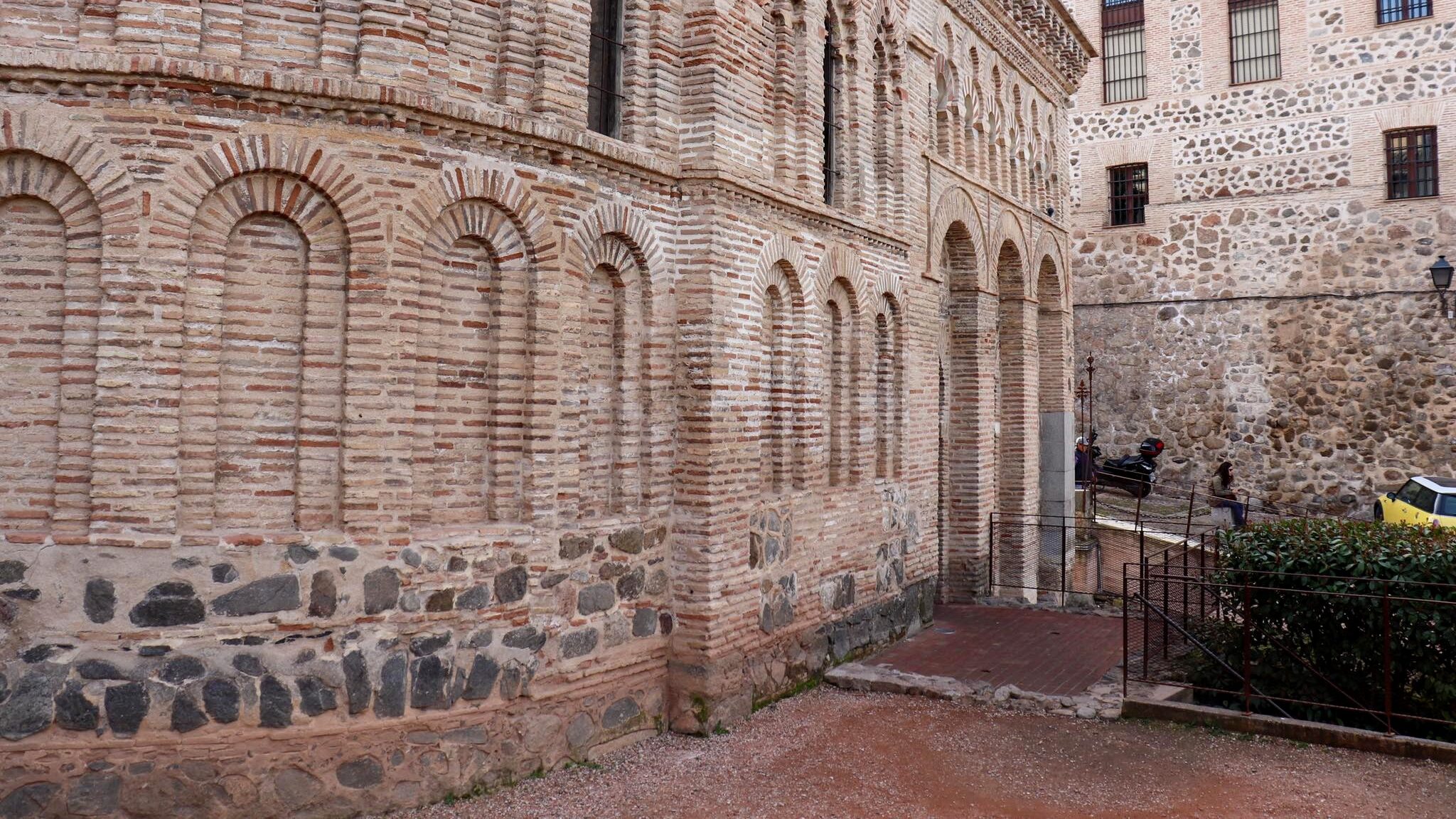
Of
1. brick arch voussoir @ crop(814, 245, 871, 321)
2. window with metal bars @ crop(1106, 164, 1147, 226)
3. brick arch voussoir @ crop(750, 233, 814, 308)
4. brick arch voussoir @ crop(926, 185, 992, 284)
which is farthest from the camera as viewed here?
window with metal bars @ crop(1106, 164, 1147, 226)

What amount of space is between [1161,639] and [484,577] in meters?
6.29

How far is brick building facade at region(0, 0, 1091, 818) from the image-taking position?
490 centimetres

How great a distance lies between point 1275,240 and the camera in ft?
60.0

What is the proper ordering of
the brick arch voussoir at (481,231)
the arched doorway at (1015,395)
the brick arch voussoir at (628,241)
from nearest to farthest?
the brick arch voussoir at (481,231), the brick arch voussoir at (628,241), the arched doorway at (1015,395)

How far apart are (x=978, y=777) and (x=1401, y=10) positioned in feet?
60.6

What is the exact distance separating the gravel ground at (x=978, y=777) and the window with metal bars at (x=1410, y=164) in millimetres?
15177

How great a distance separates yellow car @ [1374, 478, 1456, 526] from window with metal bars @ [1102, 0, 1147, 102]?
31.2 feet

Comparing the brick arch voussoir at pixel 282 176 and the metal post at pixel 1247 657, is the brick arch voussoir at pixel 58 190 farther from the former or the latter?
the metal post at pixel 1247 657

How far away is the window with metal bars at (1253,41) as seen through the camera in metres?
18.5

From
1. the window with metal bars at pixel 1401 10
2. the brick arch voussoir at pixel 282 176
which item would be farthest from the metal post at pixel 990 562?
the window with metal bars at pixel 1401 10

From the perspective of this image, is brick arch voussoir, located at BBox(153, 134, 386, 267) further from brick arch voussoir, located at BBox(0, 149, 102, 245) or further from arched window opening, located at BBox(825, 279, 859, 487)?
arched window opening, located at BBox(825, 279, 859, 487)

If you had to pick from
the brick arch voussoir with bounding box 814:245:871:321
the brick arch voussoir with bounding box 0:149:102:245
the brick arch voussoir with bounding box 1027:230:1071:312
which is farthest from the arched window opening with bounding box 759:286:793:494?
the brick arch voussoir with bounding box 1027:230:1071:312

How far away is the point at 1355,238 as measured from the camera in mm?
17609

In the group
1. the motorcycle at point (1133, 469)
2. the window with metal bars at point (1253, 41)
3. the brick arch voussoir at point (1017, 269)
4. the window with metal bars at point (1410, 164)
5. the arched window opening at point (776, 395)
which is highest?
the window with metal bars at point (1253, 41)
